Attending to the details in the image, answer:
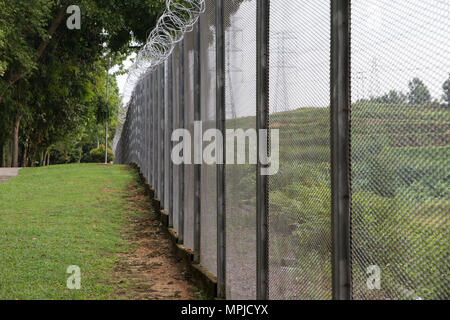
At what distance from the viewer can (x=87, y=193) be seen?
12250mm

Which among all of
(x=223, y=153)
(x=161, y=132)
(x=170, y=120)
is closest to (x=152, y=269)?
(x=170, y=120)

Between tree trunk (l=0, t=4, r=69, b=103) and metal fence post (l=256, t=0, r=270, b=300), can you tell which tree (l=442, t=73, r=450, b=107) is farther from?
tree trunk (l=0, t=4, r=69, b=103)

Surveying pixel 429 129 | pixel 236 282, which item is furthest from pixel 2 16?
pixel 429 129

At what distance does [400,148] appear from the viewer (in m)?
1.97

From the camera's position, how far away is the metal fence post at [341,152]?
229 cm

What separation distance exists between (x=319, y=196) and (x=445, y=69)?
1034mm

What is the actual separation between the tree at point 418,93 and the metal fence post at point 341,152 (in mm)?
451

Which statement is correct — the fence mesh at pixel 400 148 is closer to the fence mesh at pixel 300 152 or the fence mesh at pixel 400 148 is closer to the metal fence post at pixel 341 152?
the metal fence post at pixel 341 152

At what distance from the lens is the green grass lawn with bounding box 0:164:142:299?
5.61 m

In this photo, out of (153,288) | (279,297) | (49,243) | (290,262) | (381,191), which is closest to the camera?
(381,191)

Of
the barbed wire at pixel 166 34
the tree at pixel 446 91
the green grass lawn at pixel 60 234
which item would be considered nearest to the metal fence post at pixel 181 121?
the barbed wire at pixel 166 34

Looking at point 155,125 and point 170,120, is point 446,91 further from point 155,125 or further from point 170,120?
point 155,125

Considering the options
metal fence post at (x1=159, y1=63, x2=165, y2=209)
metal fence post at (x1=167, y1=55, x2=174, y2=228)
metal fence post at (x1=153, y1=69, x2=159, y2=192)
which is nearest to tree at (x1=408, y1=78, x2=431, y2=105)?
metal fence post at (x1=167, y1=55, x2=174, y2=228)
